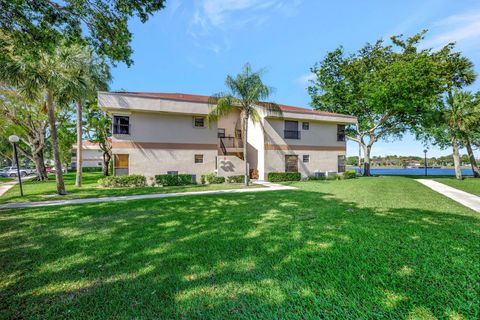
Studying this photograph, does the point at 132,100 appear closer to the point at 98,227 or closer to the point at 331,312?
the point at 98,227

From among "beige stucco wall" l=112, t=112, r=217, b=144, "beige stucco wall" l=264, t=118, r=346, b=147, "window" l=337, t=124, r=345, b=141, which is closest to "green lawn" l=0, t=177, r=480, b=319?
"beige stucco wall" l=112, t=112, r=217, b=144

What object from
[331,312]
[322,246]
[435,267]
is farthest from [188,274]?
[435,267]

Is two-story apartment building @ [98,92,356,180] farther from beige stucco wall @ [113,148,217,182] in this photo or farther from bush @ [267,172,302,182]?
bush @ [267,172,302,182]

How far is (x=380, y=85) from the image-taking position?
2283 cm

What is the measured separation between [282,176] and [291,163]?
2545 millimetres

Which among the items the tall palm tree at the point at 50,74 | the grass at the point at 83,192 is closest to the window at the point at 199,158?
the grass at the point at 83,192

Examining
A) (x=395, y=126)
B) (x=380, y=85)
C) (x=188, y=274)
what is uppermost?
(x=380, y=85)

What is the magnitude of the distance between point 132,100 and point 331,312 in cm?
1713

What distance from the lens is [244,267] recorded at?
3.63m

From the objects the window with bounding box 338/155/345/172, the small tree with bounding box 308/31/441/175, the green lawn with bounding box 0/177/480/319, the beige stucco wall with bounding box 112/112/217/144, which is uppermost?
the small tree with bounding box 308/31/441/175

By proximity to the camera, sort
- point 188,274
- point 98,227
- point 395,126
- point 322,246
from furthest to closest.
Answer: point 395,126
point 98,227
point 322,246
point 188,274

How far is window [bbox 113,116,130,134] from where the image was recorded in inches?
621

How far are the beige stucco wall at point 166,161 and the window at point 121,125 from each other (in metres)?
1.43

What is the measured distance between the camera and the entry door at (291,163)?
66.3 ft
